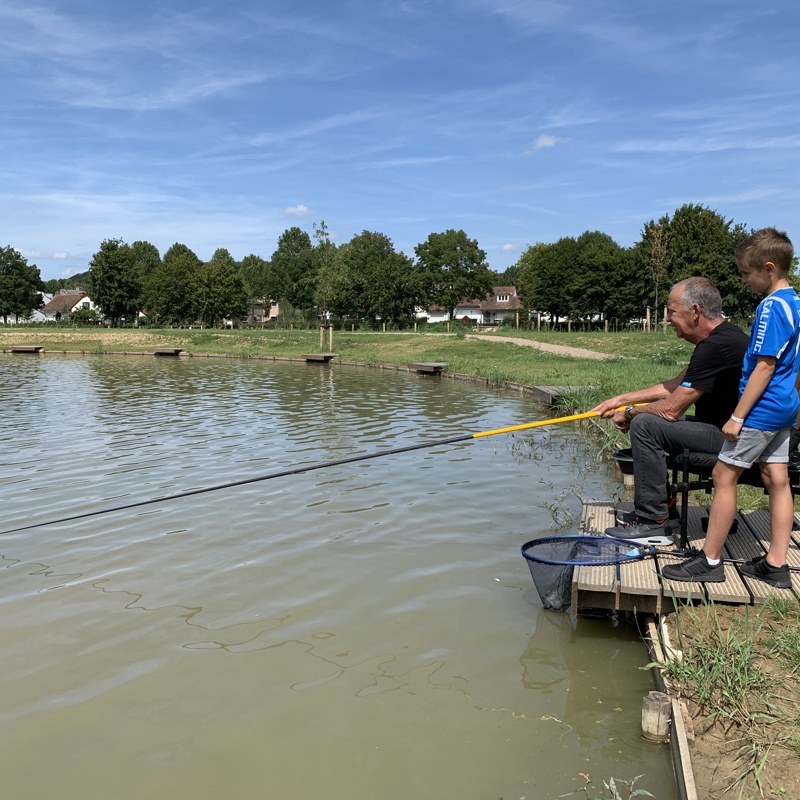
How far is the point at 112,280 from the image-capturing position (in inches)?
2694

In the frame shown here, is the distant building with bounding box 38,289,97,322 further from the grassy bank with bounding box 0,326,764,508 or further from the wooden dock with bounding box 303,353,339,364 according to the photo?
the wooden dock with bounding box 303,353,339,364

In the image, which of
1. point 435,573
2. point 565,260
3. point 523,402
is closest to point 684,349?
point 523,402

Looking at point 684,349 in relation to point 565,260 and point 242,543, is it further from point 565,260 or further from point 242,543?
point 565,260

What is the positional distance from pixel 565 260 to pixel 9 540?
190 ft

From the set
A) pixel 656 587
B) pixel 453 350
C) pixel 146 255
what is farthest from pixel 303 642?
pixel 146 255

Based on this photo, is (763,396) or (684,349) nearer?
(763,396)

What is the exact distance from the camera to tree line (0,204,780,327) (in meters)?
45.5

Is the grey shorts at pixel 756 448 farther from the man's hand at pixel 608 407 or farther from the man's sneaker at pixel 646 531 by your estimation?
the man's hand at pixel 608 407

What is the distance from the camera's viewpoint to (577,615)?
14.1 ft

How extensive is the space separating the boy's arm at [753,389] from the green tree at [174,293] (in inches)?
2636

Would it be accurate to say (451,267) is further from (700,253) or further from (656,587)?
(656,587)

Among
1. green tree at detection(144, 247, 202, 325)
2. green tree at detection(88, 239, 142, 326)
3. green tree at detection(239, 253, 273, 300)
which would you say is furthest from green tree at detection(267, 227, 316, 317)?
green tree at detection(88, 239, 142, 326)

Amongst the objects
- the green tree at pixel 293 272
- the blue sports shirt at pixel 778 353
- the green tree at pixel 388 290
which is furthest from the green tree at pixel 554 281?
the blue sports shirt at pixel 778 353

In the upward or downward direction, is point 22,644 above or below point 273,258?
below
